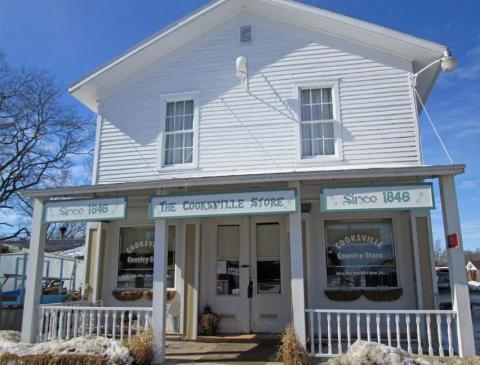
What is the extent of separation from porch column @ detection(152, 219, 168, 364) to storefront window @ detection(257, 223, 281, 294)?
2924 millimetres

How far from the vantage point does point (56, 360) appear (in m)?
7.20

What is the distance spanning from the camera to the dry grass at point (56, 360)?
714cm

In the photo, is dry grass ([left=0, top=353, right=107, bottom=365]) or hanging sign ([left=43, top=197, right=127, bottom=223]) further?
hanging sign ([left=43, top=197, right=127, bottom=223])

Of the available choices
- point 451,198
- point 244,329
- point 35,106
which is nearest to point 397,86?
point 451,198

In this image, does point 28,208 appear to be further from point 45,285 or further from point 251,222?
point 251,222

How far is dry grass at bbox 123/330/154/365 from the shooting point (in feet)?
24.2

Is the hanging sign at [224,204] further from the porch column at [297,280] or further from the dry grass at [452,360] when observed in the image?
the dry grass at [452,360]

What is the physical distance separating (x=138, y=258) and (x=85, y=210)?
258 centimetres

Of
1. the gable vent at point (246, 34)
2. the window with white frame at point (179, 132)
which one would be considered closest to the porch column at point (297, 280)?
the window with white frame at point (179, 132)

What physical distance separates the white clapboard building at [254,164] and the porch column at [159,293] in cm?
7

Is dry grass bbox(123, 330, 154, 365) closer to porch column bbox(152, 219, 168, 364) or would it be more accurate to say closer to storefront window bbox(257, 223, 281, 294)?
porch column bbox(152, 219, 168, 364)

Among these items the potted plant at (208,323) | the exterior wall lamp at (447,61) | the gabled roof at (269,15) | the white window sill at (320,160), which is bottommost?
the potted plant at (208,323)

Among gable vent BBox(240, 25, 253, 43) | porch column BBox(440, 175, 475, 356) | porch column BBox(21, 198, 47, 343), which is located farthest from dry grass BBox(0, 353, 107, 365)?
gable vent BBox(240, 25, 253, 43)

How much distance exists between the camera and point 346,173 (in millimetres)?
7512
